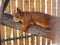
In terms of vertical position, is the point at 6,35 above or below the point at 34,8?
below

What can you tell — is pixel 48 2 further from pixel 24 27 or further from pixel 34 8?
pixel 24 27

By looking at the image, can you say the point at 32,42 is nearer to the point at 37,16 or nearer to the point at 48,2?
the point at 48,2

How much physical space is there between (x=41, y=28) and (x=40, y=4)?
1625 millimetres

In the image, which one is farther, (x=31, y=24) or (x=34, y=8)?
(x=34, y=8)

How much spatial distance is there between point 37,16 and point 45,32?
25 cm

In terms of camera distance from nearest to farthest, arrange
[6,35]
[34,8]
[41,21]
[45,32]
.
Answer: [45,32], [41,21], [6,35], [34,8]

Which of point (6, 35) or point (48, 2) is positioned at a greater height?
point (48, 2)

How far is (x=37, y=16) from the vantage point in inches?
63.2

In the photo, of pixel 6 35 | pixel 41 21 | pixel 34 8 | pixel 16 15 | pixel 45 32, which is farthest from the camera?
pixel 34 8

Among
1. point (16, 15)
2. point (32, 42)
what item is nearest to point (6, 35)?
point (32, 42)

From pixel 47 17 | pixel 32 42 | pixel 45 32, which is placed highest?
pixel 47 17

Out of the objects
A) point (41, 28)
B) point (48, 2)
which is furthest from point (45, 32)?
point (48, 2)

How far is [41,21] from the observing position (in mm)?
1554

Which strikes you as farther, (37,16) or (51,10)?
(51,10)
